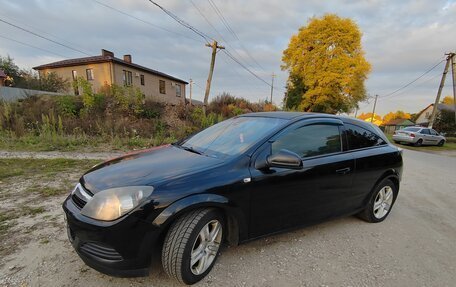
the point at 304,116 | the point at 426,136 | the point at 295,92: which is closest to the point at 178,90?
the point at 295,92

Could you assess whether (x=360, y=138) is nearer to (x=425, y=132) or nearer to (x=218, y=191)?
(x=218, y=191)

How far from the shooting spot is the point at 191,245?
2203 mm

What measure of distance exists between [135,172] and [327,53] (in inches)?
1231

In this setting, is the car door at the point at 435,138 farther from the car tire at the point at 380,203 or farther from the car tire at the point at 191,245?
the car tire at the point at 191,245

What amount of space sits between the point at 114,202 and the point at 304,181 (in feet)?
6.38

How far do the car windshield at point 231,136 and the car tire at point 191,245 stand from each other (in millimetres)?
678

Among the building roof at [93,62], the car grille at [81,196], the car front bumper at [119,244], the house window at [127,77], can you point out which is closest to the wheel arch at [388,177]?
the car front bumper at [119,244]

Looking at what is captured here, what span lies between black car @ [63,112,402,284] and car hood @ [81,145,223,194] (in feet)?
0.03

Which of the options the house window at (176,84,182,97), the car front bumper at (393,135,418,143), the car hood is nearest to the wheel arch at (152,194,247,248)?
the car hood

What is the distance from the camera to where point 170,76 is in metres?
33.3

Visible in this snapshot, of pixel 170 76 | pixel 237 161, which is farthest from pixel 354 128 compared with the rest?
pixel 170 76

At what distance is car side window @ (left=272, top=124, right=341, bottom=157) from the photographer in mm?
2916

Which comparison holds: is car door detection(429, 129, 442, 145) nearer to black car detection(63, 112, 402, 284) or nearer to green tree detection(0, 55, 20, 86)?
black car detection(63, 112, 402, 284)

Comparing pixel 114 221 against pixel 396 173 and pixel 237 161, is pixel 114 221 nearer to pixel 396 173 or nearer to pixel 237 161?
pixel 237 161
